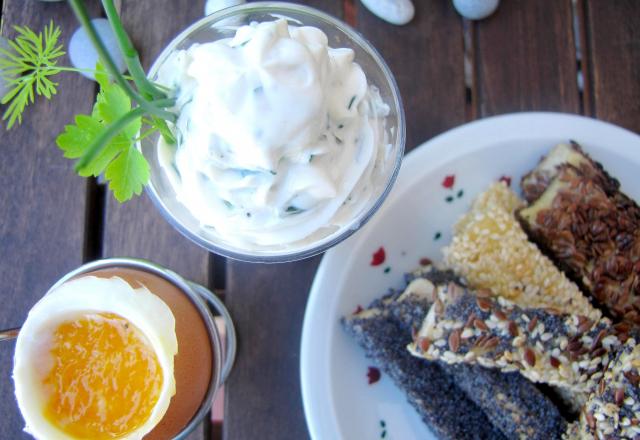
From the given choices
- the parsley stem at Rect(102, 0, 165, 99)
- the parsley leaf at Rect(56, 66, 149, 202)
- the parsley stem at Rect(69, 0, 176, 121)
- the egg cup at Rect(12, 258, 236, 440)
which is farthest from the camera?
the egg cup at Rect(12, 258, 236, 440)

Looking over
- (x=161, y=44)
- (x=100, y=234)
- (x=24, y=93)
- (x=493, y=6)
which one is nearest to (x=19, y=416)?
(x=100, y=234)

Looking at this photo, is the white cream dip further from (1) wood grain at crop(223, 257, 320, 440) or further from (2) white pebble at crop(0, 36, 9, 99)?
(2) white pebble at crop(0, 36, 9, 99)

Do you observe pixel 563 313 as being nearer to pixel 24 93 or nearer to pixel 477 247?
pixel 477 247

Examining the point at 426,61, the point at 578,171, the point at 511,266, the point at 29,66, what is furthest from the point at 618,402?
the point at 29,66

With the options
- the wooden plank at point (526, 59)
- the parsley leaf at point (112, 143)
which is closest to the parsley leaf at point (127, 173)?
the parsley leaf at point (112, 143)

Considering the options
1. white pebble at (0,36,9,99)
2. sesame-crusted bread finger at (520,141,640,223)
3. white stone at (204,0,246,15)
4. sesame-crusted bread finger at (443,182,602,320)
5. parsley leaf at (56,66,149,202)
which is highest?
white stone at (204,0,246,15)

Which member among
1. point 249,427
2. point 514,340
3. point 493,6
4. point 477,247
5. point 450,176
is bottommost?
point 249,427

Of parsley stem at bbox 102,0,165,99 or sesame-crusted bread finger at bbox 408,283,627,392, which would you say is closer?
parsley stem at bbox 102,0,165,99

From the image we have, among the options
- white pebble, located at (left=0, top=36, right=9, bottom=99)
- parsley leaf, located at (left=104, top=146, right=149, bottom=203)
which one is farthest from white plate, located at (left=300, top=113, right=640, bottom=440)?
white pebble, located at (left=0, top=36, right=9, bottom=99)
